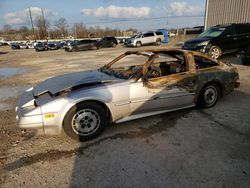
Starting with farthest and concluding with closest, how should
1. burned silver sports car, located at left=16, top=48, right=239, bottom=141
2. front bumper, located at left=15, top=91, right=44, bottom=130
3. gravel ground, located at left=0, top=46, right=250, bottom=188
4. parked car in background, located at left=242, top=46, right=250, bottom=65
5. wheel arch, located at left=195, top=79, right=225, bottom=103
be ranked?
parked car in background, located at left=242, top=46, right=250, bottom=65 < wheel arch, located at left=195, top=79, right=225, bottom=103 < burned silver sports car, located at left=16, top=48, right=239, bottom=141 < front bumper, located at left=15, top=91, right=44, bottom=130 < gravel ground, located at left=0, top=46, right=250, bottom=188

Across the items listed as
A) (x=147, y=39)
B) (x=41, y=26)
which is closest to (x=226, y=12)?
(x=147, y=39)

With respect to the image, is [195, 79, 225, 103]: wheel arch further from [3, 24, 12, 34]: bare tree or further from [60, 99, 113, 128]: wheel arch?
[3, 24, 12, 34]: bare tree

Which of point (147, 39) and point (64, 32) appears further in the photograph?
point (64, 32)

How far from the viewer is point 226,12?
19.4 m

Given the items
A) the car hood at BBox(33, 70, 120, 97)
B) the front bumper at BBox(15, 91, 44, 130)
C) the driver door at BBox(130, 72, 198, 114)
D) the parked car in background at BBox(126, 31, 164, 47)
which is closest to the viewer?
the front bumper at BBox(15, 91, 44, 130)

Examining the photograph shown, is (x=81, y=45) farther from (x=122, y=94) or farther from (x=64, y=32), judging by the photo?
(x=64, y=32)

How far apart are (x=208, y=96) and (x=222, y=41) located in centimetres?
805

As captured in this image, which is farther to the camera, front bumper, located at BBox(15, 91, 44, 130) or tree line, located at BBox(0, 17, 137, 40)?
tree line, located at BBox(0, 17, 137, 40)

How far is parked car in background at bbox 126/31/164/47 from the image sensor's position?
1136 inches

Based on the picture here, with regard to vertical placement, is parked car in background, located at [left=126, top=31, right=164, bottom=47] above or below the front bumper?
above

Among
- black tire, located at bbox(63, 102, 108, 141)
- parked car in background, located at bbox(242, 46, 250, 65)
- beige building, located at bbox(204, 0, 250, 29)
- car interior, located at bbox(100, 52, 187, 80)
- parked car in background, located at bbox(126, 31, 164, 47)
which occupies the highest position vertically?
beige building, located at bbox(204, 0, 250, 29)

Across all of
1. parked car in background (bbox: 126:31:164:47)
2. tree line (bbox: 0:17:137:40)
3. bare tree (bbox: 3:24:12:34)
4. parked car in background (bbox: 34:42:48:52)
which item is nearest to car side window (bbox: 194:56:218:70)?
parked car in background (bbox: 126:31:164:47)

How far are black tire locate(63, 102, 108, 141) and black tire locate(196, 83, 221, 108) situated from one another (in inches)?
89.1

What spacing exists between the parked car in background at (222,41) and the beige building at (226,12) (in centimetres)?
578
